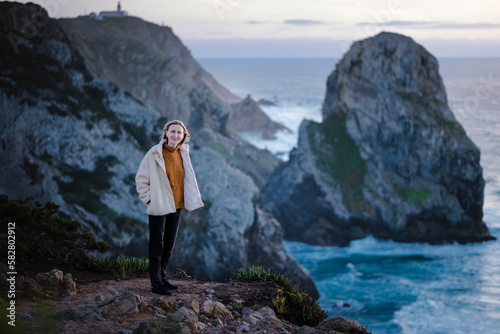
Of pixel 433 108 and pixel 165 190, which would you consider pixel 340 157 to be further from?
pixel 165 190

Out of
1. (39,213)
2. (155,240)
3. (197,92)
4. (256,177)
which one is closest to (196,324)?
(155,240)

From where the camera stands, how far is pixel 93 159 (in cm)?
3391

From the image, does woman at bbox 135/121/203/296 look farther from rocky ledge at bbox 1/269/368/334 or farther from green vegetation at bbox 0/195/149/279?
green vegetation at bbox 0/195/149/279

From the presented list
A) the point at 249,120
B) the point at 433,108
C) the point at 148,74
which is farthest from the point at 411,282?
the point at 249,120

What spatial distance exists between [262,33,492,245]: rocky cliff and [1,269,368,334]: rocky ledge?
42.1 metres

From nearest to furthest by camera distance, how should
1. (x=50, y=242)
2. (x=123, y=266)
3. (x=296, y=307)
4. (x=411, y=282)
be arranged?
(x=296, y=307)
(x=50, y=242)
(x=123, y=266)
(x=411, y=282)

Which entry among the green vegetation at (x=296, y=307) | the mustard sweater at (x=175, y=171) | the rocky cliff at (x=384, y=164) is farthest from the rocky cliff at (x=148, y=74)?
the green vegetation at (x=296, y=307)

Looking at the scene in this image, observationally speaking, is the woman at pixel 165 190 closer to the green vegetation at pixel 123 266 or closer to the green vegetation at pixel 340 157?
the green vegetation at pixel 123 266

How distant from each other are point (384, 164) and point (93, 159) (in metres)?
35.0

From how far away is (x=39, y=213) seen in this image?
33.6 feet

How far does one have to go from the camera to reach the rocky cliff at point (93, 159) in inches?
1203

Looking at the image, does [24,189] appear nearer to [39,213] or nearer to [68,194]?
[68,194]

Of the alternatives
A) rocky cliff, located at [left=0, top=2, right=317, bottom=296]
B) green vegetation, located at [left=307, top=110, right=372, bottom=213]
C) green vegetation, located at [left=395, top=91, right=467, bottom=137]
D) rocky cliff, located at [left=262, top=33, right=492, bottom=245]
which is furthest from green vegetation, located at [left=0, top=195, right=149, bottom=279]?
green vegetation, located at [left=395, top=91, right=467, bottom=137]

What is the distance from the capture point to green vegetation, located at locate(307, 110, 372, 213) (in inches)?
2053
